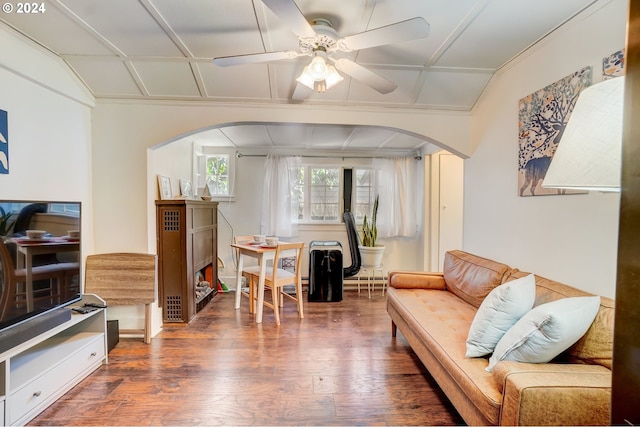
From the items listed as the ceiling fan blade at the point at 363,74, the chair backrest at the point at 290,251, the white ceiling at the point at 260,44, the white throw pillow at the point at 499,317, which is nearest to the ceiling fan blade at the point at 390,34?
the ceiling fan blade at the point at 363,74

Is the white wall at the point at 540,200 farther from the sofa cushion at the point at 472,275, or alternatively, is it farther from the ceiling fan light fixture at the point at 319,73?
the ceiling fan light fixture at the point at 319,73

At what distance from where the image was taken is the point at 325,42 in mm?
1543

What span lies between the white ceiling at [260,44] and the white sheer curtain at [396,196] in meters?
1.70

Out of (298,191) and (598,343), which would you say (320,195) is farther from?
(598,343)

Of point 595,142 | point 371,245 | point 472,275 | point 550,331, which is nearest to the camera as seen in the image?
point 595,142

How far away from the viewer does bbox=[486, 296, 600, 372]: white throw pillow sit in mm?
1168

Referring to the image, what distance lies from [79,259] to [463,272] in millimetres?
3120

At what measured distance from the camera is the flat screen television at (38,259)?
5.05 feet

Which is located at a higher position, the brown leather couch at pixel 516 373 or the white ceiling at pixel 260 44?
the white ceiling at pixel 260 44

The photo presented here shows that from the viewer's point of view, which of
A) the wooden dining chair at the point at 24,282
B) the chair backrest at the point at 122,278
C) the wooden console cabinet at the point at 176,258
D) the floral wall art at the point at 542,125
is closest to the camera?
the wooden dining chair at the point at 24,282

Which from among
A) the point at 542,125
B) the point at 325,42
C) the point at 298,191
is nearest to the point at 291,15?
the point at 325,42

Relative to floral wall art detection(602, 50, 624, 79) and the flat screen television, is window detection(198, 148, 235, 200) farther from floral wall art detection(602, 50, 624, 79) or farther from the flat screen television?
floral wall art detection(602, 50, 624, 79)

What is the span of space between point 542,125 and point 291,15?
1.77m

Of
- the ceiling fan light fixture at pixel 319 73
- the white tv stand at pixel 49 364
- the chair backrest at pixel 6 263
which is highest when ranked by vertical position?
the ceiling fan light fixture at pixel 319 73
